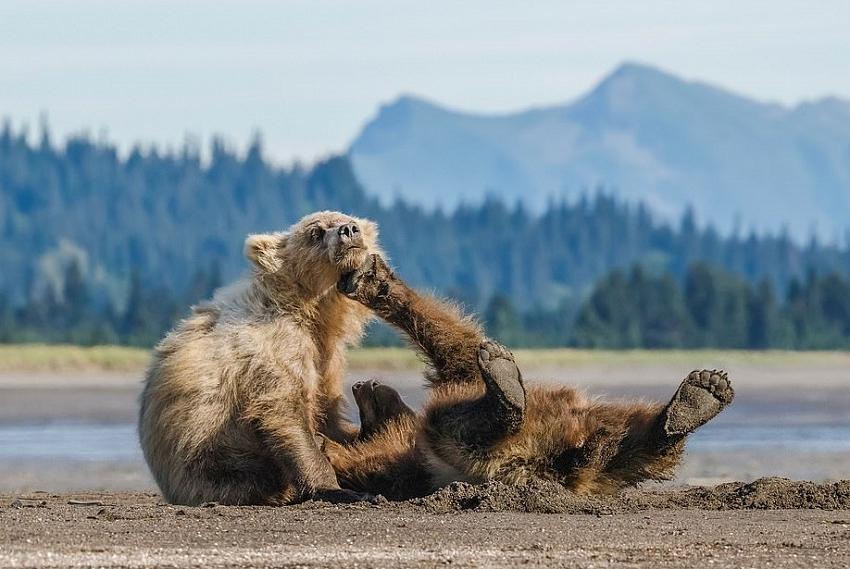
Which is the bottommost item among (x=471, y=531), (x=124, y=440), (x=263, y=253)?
(x=124, y=440)

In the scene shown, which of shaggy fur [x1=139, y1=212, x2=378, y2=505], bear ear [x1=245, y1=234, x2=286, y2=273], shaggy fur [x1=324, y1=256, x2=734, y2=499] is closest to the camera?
shaggy fur [x1=324, y1=256, x2=734, y2=499]

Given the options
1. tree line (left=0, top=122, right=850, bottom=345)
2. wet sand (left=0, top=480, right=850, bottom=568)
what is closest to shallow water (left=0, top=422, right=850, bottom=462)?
wet sand (left=0, top=480, right=850, bottom=568)

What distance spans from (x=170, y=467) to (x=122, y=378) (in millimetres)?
33511

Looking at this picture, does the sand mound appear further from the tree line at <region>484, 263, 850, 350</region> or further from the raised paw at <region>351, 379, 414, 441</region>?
the tree line at <region>484, 263, 850, 350</region>

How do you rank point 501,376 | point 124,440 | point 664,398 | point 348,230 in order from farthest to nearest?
point 664,398 < point 124,440 < point 348,230 < point 501,376

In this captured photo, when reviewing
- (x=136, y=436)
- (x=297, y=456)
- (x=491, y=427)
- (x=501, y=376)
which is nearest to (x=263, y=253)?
(x=297, y=456)

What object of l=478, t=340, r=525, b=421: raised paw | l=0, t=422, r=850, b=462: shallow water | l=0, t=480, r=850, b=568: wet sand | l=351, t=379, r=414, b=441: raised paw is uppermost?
l=478, t=340, r=525, b=421: raised paw

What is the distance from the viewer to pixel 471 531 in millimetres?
8453

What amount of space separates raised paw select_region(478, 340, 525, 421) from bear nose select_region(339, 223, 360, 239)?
1.81 meters

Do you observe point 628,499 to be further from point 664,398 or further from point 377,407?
point 664,398

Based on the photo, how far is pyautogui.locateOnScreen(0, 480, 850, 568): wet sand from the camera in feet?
25.1

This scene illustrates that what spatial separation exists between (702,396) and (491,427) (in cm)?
117

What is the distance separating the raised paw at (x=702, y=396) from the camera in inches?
354

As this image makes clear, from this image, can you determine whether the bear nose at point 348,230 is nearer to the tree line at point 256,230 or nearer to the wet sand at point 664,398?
the wet sand at point 664,398
